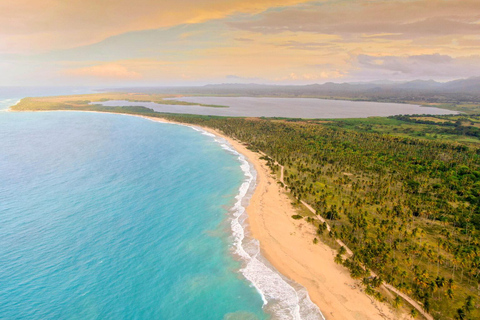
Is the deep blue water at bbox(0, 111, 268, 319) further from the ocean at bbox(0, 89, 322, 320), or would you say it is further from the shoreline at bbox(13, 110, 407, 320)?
the shoreline at bbox(13, 110, 407, 320)

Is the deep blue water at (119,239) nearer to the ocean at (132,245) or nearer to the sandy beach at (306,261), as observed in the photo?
the ocean at (132,245)

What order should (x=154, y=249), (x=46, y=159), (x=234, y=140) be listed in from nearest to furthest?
(x=154, y=249) → (x=46, y=159) → (x=234, y=140)

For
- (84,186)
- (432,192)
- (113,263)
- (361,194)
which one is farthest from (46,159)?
(432,192)

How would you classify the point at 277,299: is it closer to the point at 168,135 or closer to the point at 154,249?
the point at 154,249

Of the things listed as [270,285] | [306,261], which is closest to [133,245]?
[270,285]

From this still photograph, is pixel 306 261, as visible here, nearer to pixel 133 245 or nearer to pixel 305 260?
pixel 305 260

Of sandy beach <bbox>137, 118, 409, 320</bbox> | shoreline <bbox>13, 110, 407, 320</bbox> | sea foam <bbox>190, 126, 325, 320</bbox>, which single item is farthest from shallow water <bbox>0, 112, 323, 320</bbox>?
sandy beach <bbox>137, 118, 409, 320</bbox>
